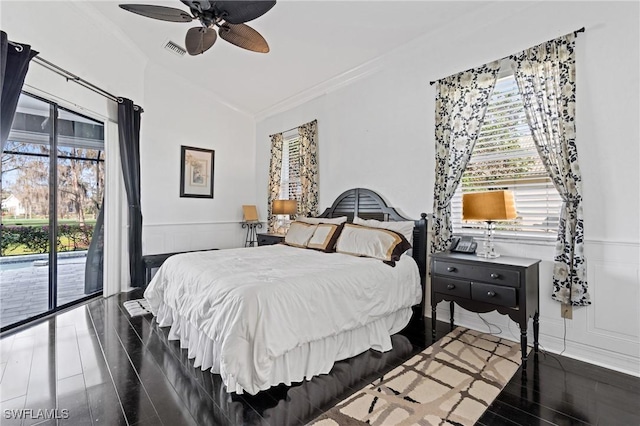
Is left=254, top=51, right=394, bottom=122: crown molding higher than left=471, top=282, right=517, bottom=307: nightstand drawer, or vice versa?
left=254, top=51, right=394, bottom=122: crown molding

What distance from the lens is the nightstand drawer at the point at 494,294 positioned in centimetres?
231

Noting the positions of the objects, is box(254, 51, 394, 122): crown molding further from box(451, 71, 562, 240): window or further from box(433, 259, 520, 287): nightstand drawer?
box(433, 259, 520, 287): nightstand drawer

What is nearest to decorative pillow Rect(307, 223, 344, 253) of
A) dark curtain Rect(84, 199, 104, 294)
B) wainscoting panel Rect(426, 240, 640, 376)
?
wainscoting panel Rect(426, 240, 640, 376)

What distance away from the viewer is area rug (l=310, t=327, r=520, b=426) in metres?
1.69

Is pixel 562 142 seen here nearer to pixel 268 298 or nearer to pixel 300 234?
pixel 268 298

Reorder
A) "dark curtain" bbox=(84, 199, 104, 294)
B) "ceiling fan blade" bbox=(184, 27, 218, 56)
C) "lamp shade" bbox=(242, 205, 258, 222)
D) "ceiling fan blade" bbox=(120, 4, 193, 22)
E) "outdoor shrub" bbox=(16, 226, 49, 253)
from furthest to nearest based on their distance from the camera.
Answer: "lamp shade" bbox=(242, 205, 258, 222) < "dark curtain" bbox=(84, 199, 104, 294) < "outdoor shrub" bbox=(16, 226, 49, 253) < "ceiling fan blade" bbox=(184, 27, 218, 56) < "ceiling fan blade" bbox=(120, 4, 193, 22)

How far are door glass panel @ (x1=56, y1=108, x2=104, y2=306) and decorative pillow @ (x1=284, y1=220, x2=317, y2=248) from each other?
2.54 meters

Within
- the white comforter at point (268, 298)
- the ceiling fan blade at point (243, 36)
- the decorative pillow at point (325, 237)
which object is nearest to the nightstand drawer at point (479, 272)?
the white comforter at point (268, 298)

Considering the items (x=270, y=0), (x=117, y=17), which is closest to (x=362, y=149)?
(x=270, y=0)

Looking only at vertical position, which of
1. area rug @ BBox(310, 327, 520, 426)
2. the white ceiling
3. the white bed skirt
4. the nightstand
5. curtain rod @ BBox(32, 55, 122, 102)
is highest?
the white ceiling

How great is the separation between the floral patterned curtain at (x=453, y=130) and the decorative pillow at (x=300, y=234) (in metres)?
1.45

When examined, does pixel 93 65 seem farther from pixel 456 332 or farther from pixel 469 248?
pixel 456 332

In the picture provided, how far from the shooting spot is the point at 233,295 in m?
1.89

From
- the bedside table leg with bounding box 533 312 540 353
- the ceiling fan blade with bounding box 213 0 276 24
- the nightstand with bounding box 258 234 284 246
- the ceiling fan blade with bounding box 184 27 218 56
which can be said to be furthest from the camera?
the nightstand with bounding box 258 234 284 246
